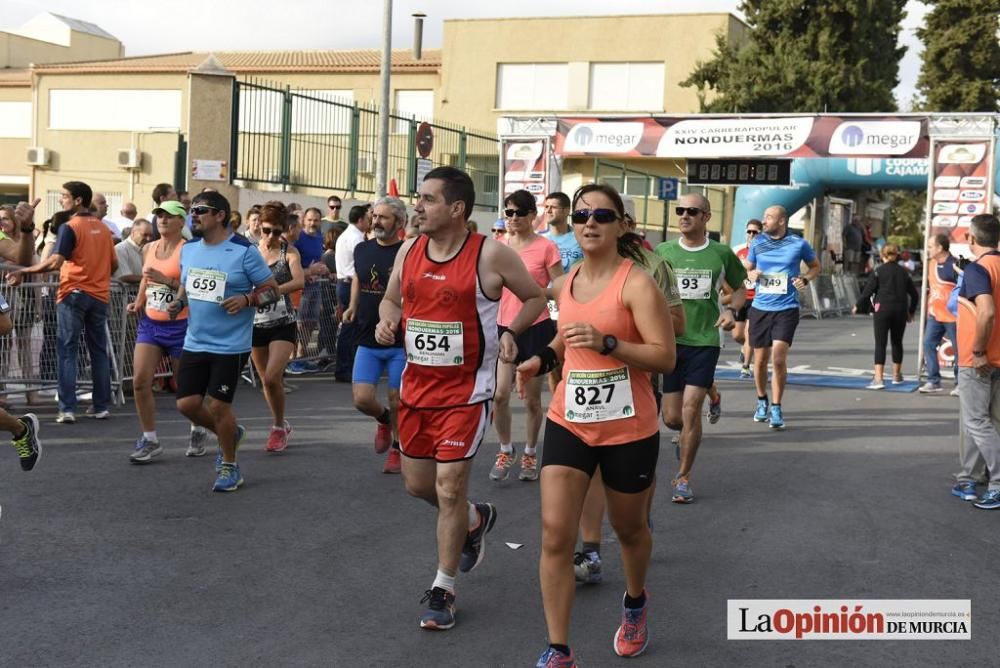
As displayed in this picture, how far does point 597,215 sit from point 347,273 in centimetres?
1013

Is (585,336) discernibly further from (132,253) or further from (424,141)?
(424,141)

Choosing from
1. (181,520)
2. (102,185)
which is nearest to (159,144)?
(102,185)

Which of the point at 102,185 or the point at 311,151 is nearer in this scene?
the point at 311,151

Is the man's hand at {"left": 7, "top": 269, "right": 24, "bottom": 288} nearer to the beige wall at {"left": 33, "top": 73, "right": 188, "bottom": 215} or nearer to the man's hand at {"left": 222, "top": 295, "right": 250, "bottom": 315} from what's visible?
the man's hand at {"left": 222, "top": 295, "right": 250, "bottom": 315}

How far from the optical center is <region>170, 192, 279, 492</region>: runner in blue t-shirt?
7.77m

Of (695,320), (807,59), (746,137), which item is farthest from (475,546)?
(807,59)

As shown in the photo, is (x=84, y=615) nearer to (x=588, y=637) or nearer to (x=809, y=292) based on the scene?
(x=588, y=637)

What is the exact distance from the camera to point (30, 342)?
1099 centimetres

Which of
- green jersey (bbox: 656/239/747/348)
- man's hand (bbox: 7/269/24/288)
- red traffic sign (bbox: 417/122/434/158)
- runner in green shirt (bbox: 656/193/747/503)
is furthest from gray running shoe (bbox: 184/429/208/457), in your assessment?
red traffic sign (bbox: 417/122/434/158)

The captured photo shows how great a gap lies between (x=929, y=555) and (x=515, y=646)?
2.87 m

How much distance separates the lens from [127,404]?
11695mm

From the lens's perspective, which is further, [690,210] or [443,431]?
[690,210]

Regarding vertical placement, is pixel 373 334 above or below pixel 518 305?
below

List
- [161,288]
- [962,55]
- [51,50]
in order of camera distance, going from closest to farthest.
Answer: [161,288], [962,55], [51,50]
